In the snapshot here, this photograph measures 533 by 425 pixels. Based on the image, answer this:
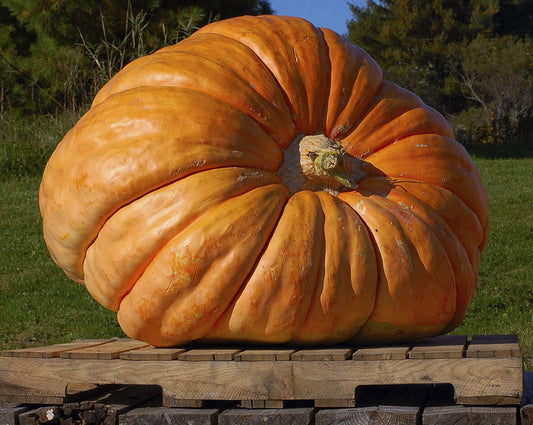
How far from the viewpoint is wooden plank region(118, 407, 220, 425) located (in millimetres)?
2430

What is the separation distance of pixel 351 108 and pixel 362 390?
1.07 m

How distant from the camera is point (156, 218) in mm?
2547

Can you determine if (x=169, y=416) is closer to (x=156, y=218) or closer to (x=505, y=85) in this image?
(x=156, y=218)

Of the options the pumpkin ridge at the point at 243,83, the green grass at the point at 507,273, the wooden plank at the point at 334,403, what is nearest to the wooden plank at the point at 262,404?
the wooden plank at the point at 334,403

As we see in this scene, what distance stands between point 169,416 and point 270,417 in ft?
1.13

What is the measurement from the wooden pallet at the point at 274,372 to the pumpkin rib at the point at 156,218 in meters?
0.31

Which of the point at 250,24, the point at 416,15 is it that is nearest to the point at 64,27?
the point at 250,24

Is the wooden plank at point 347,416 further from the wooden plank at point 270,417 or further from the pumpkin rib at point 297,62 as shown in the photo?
the pumpkin rib at point 297,62

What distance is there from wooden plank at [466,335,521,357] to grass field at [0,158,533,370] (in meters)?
1.15

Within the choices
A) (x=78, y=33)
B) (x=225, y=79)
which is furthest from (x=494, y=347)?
(x=78, y=33)

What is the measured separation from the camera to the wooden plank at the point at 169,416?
95.7 inches

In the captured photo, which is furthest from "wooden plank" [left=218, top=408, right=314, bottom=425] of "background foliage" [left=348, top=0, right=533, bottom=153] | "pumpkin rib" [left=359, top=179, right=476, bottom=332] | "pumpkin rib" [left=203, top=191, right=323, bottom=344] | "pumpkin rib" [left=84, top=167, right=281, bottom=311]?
"background foliage" [left=348, top=0, right=533, bottom=153]

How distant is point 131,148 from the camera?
2.61m

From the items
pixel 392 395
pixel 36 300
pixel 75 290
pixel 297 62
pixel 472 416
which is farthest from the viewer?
pixel 75 290
